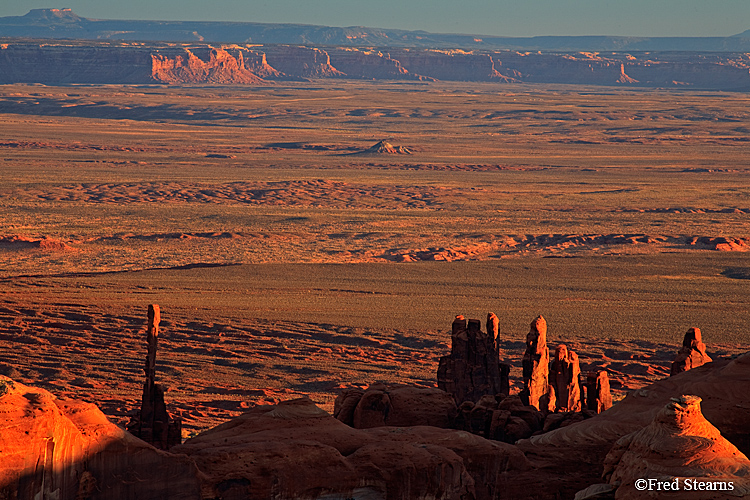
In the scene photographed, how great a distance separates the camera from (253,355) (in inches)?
1457

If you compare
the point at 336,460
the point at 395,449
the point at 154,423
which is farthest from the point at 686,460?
the point at 154,423

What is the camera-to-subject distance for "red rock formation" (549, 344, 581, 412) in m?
24.8

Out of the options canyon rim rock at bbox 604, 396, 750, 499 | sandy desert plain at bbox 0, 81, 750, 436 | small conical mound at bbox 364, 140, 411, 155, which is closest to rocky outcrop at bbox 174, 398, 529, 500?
canyon rim rock at bbox 604, 396, 750, 499

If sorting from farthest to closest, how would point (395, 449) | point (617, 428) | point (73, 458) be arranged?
point (617, 428) < point (395, 449) < point (73, 458)

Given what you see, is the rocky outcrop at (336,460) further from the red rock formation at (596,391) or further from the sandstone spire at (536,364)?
the sandstone spire at (536,364)

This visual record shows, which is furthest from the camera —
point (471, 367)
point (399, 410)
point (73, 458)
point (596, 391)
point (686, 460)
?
point (471, 367)

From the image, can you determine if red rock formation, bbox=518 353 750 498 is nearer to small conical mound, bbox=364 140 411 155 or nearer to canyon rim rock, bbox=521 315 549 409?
canyon rim rock, bbox=521 315 549 409

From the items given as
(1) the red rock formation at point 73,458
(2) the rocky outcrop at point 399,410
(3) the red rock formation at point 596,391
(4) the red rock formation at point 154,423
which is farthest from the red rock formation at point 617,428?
(4) the red rock formation at point 154,423

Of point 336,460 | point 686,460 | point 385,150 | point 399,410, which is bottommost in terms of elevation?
point 385,150

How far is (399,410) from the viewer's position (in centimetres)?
2033

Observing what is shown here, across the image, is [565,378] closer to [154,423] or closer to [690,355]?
[690,355]

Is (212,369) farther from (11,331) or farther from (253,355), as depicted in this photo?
(11,331)

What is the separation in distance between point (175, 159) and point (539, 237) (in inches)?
2337

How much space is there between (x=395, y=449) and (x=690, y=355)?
37.3 feet
